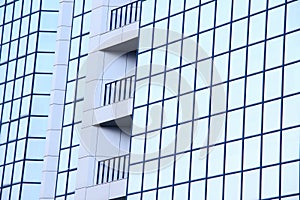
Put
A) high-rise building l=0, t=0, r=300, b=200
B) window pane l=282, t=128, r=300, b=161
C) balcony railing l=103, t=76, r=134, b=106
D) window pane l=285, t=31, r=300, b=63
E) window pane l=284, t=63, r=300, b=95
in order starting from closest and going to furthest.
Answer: window pane l=282, t=128, r=300, b=161 < window pane l=284, t=63, r=300, b=95 < window pane l=285, t=31, r=300, b=63 < high-rise building l=0, t=0, r=300, b=200 < balcony railing l=103, t=76, r=134, b=106

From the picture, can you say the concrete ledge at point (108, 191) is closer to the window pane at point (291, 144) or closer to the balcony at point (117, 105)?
the balcony at point (117, 105)

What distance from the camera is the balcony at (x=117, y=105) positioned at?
59.7 meters

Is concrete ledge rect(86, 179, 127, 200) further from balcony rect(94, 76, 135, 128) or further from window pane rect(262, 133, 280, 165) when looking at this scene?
window pane rect(262, 133, 280, 165)

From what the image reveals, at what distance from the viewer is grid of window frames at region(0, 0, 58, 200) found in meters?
72.1

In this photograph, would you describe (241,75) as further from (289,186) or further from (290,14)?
(289,186)

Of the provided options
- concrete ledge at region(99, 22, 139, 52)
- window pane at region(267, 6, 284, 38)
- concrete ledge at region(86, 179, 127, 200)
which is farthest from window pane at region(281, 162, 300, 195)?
concrete ledge at region(99, 22, 139, 52)

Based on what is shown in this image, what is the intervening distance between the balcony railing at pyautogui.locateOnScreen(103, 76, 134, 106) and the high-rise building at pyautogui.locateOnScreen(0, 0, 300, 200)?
2.4 inches

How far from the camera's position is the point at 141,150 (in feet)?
184

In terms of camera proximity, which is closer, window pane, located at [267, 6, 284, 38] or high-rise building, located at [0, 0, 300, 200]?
high-rise building, located at [0, 0, 300, 200]

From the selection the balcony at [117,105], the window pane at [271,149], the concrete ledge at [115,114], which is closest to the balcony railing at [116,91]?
the balcony at [117,105]

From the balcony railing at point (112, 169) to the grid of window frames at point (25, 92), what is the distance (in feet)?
34.1

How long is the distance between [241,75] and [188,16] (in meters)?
6.54

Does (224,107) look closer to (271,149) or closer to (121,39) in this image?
(271,149)

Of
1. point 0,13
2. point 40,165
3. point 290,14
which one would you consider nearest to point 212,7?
point 290,14
